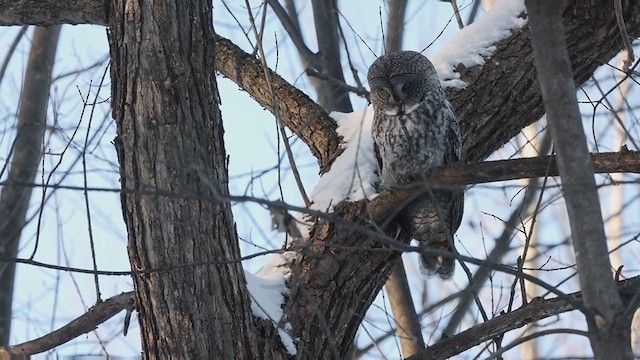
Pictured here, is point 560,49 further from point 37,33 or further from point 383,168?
point 37,33

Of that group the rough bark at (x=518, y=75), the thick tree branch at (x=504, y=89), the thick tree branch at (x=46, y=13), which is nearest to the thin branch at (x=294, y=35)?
the thick tree branch at (x=504, y=89)

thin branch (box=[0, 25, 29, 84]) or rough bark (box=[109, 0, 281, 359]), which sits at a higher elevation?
thin branch (box=[0, 25, 29, 84])

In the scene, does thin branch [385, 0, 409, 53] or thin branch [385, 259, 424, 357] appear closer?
thin branch [385, 259, 424, 357]

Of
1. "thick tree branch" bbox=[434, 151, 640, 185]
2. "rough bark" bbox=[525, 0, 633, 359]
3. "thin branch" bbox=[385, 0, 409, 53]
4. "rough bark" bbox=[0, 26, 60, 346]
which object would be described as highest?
"thin branch" bbox=[385, 0, 409, 53]

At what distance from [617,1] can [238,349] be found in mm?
1797

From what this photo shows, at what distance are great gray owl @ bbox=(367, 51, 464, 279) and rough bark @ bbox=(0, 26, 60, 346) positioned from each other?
185 cm

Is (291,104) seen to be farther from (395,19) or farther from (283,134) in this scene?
(395,19)

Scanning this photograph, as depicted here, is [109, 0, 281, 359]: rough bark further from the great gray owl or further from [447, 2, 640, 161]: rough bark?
[447, 2, 640, 161]: rough bark

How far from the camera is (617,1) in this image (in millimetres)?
3178

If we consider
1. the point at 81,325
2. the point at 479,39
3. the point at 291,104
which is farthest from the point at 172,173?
the point at 479,39

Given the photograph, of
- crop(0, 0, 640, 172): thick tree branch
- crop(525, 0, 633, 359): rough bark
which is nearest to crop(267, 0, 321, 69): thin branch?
crop(0, 0, 640, 172): thick tree branch

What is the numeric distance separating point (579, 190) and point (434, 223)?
208 cm

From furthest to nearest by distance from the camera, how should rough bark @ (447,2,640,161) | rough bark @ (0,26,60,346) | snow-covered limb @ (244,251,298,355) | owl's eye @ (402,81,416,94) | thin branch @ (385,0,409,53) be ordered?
thin branch @ (385,0,409,53) < rough bark @ (0,26,60,346) < owl's eye @ (402,81,416,94) < rough bark @ (447,2,640,161) < snow-covered limb @ (244,251,298,355)

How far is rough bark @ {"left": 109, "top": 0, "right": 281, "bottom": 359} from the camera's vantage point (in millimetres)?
2877
